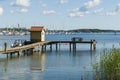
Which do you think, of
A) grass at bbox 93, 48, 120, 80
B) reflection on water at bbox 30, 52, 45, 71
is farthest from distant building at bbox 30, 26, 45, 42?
A: grass at bbox 93, 48, 120, 80

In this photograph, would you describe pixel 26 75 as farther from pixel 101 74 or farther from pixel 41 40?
→ pixel 41 40

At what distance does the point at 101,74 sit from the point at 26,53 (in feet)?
140

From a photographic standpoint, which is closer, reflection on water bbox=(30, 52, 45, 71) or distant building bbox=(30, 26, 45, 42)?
reflection on water bbox=(30, 52, 45, 71)

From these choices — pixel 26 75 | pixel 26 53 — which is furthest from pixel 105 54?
pixel 26 53

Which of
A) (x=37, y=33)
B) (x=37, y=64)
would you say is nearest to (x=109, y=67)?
(x=37, y=64)

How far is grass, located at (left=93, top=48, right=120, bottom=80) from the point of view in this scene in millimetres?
21781

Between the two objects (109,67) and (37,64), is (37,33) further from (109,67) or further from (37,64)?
(109,67)

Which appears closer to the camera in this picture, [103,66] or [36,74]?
[103,66]

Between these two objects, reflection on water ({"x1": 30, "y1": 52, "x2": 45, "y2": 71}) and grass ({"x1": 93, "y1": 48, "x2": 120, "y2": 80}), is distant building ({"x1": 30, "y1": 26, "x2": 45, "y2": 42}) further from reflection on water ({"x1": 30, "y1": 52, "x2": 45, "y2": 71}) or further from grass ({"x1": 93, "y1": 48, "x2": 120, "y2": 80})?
grass ({"x1": 93, "y1": 48, "x2": 120, "y2": 80})

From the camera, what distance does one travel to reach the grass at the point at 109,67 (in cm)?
2178

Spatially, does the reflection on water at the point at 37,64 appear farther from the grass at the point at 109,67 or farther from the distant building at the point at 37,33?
the grass at the point at 109,67

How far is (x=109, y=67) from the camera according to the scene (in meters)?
22.1

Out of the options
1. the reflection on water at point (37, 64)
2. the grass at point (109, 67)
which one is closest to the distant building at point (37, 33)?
the reflection on water at point (37, 64)

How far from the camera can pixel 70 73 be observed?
A: 3569cm
